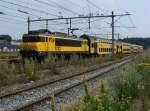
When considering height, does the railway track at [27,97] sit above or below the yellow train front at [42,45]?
below

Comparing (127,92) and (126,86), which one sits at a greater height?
(126,86)

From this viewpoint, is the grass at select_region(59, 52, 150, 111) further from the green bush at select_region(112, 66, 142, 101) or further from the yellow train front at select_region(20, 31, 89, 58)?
the yellow train front at select_region(20, 31, 89, 58)

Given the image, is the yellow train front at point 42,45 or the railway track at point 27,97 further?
the yellow train front at point 42,45

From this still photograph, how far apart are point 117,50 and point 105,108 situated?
6710 cm

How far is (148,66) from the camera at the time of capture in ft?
41.2

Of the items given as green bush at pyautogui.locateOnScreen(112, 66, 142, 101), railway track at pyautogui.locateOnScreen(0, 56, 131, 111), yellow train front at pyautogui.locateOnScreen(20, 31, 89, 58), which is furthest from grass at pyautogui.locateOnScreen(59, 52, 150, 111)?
yellow train front at pyautogui.locateOnScreen(20, 31, 89, 58)

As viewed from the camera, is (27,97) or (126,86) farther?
(27,97)

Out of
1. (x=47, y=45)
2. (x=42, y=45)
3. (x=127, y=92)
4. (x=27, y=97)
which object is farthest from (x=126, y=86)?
(x=47, y=45)

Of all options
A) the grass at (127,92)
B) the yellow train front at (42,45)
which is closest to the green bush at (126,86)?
the grass at (127,92)

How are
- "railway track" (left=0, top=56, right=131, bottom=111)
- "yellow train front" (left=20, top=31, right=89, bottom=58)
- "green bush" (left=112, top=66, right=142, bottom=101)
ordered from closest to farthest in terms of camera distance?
"green bush" (left=112, top=66, right=142, bottom=101) → "railway track" (left=0, top=56, right=131, bottom=111) → "yellow train front" (left=20, top=31, right=89, bottom=58)

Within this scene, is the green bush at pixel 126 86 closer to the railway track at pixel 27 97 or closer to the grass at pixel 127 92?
the grass at pixel 127 92

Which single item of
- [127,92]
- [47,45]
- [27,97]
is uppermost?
[47,45]

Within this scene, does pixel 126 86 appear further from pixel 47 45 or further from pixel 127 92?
pixel 47 45

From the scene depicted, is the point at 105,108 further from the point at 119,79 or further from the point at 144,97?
the point at 119,79
